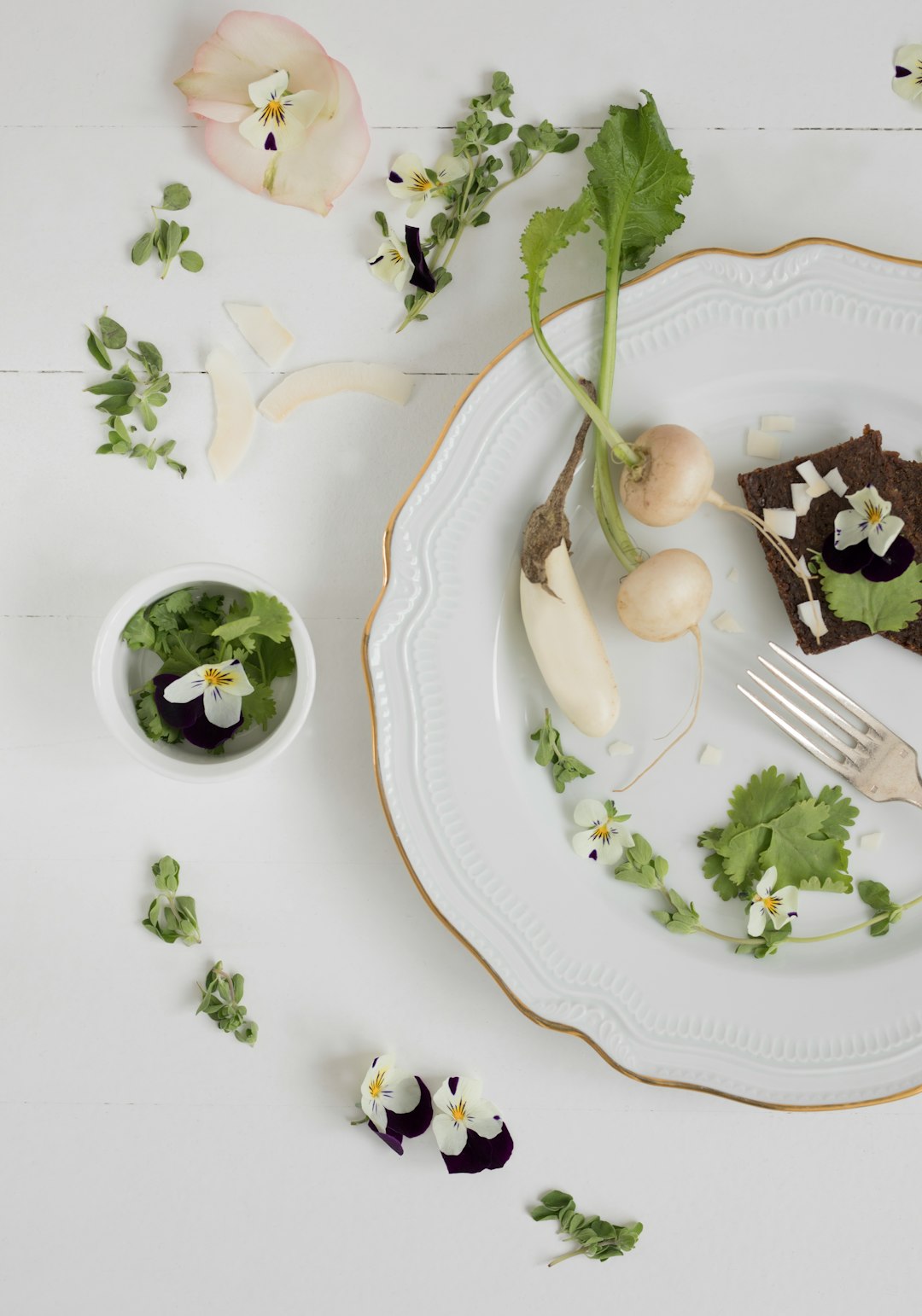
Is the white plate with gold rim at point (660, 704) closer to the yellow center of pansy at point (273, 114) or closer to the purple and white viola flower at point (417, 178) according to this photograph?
the purple and white viola flower at point (417, 178)

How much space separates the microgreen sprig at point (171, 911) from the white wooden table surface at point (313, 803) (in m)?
0.02

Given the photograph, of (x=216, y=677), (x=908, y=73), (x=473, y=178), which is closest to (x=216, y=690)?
(x=216, y=677)

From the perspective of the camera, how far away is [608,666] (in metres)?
0.81

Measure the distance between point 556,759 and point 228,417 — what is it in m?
0.43

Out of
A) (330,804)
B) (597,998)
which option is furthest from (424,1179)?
(330,804)

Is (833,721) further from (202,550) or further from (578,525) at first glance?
(202,550)

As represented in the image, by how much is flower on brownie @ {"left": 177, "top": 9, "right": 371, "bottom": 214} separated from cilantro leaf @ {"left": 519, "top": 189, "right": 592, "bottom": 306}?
0.21 metres

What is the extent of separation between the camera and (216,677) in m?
0.76

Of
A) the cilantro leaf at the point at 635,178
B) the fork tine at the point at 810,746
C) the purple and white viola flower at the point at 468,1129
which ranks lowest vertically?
the purple and white viola flower at the point at 468,1129

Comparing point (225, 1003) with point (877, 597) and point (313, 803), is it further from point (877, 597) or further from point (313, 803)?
point (877, 597)

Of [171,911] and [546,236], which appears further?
[171,911]

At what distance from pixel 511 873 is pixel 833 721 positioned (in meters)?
0.32

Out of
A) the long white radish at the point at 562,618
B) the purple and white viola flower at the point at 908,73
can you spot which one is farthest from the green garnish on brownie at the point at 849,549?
the purple and white viola flower at the point at 908,73

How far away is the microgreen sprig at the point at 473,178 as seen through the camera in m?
0.83
